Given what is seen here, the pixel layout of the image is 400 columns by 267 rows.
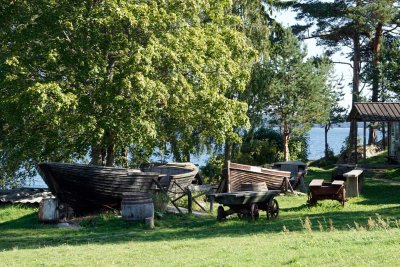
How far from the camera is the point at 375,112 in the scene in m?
30.8

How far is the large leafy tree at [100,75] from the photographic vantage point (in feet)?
61.1

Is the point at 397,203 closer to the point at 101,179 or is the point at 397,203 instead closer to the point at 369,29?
the point at 101,179

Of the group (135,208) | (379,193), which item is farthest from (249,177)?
(135,208)

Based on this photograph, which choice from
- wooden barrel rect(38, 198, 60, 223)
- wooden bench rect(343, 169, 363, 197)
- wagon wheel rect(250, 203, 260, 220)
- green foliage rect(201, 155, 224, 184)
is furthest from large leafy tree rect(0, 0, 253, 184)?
green foliage rect(201, 155, 224, 184)

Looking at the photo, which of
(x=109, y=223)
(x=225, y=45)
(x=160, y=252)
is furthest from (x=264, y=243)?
(x=225, y=45)

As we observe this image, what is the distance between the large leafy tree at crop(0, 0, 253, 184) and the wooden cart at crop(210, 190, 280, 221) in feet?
13.7

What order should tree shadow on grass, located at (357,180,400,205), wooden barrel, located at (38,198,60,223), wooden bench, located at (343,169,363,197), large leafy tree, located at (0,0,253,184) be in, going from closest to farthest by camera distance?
1. wooden barrel, located at (38,198,60,223)
2. large leafy tree, located at (0,0,253,184)
3. tree shadow on grass, located at (357,180,400,205)
4. wooden bench, located at (343,169,363,197)

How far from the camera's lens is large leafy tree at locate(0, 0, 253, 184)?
61.1ft

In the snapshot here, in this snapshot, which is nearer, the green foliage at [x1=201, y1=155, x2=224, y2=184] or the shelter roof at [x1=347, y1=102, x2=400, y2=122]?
the shelter roof at [x1=347, y1=102, x2=400, y2=122]

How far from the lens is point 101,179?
61.1 ft

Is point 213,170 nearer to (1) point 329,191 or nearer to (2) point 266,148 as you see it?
(2) point 266,148

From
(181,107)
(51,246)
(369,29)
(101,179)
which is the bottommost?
(51,246)

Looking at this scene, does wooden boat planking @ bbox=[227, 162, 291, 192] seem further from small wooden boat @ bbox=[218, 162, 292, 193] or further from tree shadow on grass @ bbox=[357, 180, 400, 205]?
tree shadow on grass @ bbox=[357, 180, 400, 205]

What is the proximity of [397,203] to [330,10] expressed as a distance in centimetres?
2413
